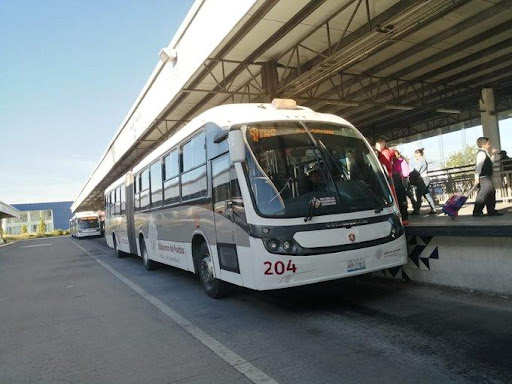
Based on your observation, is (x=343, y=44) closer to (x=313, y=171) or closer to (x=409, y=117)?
(x=313, y=171)

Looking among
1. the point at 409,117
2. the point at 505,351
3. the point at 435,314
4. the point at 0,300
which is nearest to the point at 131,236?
the point at 0,300

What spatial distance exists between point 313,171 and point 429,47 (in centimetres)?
944

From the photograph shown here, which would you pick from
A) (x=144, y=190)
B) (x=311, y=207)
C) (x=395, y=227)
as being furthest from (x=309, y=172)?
(x=144, y=190)

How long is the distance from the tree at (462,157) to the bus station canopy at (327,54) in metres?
9.25

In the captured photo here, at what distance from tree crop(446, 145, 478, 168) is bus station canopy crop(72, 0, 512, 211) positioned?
9253 mm

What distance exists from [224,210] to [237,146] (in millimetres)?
1159

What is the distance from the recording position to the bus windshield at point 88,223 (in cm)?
4384

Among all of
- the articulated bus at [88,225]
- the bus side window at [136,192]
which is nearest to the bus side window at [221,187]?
the bus side window at [136,192]

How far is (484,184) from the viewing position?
299 inches

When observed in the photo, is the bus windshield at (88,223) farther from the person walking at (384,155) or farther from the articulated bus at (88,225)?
the person walking at (384,155)

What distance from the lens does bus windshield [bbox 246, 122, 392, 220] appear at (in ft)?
19.3

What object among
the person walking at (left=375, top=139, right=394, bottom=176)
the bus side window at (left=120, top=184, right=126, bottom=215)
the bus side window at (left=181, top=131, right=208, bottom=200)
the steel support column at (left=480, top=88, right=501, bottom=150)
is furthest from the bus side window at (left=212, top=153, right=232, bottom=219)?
the steel support column at (left=480, top=88, right=501, bottom=150)

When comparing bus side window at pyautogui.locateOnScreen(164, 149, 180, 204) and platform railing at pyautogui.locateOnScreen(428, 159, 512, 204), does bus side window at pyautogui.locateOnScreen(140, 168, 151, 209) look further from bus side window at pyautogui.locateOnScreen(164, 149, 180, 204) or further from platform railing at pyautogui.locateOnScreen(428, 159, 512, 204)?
platform railing at pyautogui.locateOnScreen(428, 159, 512, 204)

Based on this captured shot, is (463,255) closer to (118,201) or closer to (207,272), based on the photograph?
(207,272)
